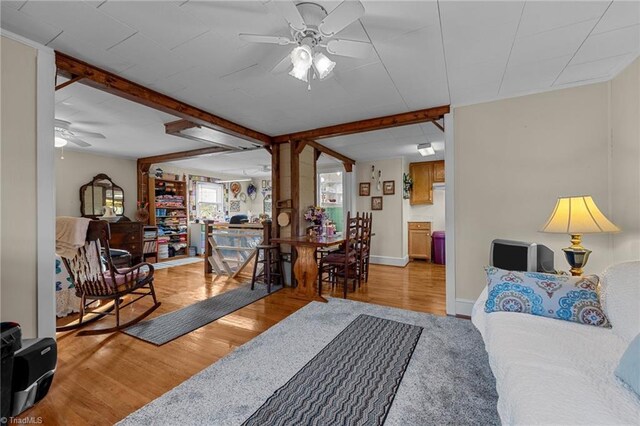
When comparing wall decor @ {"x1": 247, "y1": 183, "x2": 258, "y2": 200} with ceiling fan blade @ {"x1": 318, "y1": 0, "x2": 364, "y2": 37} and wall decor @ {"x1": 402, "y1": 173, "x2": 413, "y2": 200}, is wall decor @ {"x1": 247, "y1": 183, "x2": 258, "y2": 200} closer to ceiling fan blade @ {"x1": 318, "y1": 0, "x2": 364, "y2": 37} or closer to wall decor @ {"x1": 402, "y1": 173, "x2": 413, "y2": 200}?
wall decor @ {"x1": 402, "y1": 173, "x2": 413, "y2": 200}

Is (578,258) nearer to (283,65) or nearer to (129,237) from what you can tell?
(283,65)

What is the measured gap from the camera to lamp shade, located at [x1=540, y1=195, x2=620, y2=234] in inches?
73.7

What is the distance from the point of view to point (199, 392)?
5.47ft

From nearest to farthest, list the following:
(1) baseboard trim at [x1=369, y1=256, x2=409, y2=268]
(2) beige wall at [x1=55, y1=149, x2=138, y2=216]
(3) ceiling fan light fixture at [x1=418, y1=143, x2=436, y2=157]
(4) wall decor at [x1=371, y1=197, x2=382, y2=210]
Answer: (3) ceiling fan light fixture at [x1=418, y1=143, x2=436, y2=157], (2) beige wall at [x1=55, y1=149, x2=138, y2=216], (1) baseboard trim at [x1=369, y1=256, x2=409, y2=268], (4) wall decor at [x1=371, y1=197, x2=382, y2=210]

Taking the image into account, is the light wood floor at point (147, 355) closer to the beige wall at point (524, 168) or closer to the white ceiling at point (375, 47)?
the beige wall at point (524, 168)

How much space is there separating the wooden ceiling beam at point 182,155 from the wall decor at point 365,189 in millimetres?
2954

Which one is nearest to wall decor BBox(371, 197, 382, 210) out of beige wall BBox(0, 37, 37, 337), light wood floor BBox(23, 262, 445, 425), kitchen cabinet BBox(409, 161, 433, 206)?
kitchen cabinet BBox(409, 161, 433, 206)

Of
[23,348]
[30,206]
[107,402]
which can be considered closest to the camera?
[23,348]

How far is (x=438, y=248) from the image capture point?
5.65m

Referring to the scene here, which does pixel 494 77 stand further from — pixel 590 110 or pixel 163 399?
pixel 163 399

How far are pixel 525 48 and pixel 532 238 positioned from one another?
1.79 meters

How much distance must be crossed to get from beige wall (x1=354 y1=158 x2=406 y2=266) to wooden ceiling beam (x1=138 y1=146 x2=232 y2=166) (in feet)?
10.1

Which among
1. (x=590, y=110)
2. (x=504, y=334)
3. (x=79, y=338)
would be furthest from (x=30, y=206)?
(x=590, y=110)

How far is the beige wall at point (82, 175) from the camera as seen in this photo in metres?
4.75
